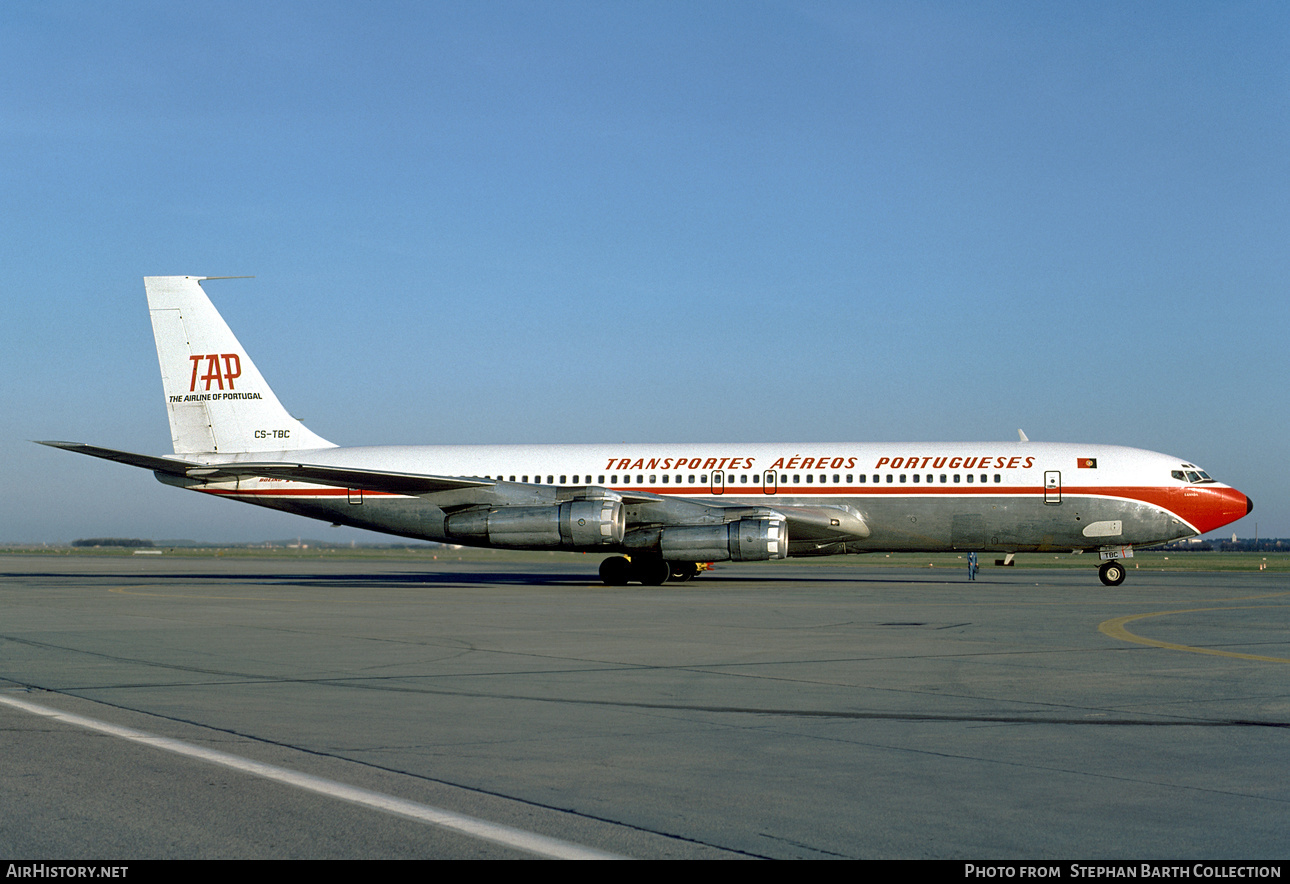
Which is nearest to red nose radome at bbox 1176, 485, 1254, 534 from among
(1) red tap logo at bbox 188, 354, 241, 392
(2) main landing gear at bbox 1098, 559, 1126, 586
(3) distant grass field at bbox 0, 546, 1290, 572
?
(2) main landing gear at bbox 1098, 559, 1126, 586

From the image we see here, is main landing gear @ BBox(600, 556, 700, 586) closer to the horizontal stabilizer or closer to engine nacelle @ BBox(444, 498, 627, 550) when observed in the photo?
engine nacelle @ BBox(444, 498, 627, 550)

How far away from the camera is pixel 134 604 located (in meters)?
24.2

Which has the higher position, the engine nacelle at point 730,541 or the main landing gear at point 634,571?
the engine nacelle at point 730,541

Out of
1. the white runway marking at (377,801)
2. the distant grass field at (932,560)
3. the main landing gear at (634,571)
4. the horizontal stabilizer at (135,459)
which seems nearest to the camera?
the white runway marking at (377,801)

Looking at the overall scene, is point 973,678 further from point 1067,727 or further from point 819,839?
point 819,839

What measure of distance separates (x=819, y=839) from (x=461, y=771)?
2656 millimetres

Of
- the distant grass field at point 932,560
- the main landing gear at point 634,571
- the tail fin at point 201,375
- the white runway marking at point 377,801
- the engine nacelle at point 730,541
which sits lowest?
the distant grass field at point 932,560

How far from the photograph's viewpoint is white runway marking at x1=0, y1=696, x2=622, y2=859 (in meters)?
5.56

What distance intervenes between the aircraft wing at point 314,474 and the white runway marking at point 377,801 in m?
23.8

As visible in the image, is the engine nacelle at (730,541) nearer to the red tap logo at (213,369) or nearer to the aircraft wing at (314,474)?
the aircraft wing at (314,474)

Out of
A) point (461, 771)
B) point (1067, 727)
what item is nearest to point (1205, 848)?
point (1067, 727)

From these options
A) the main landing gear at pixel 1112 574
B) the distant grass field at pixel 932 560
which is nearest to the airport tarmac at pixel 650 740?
the main landing gear at pixel 1112 574

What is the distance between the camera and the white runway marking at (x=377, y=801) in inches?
219

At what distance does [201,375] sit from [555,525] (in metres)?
13.6
